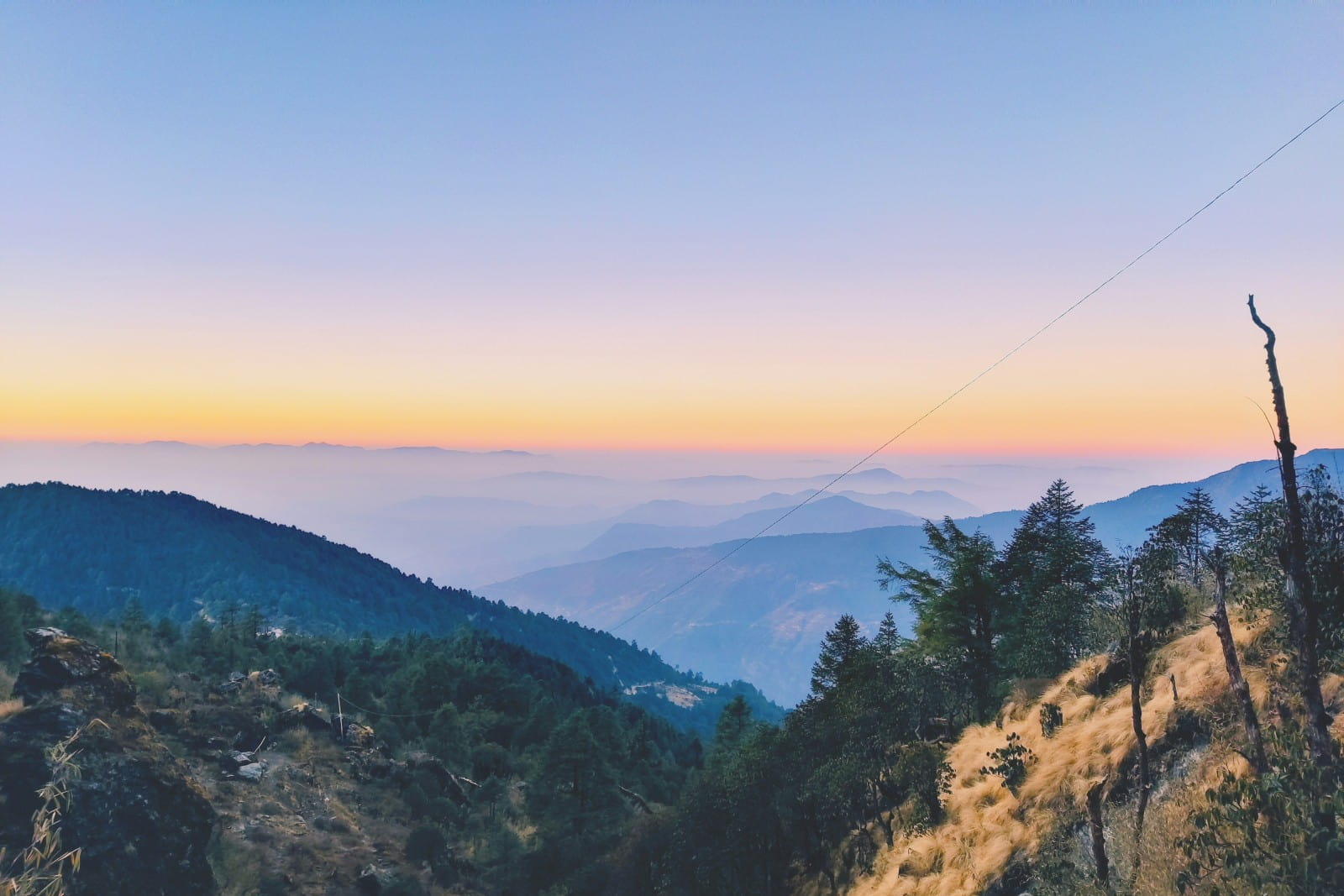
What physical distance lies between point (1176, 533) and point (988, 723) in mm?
12315

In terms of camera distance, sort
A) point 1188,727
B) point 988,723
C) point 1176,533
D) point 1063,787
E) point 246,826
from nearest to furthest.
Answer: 1. point 1188,727
2. point 1063,787
3. point 1176,533
4. point 988,723
5. point 246,826

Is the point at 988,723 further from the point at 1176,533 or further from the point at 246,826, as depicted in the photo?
the point at 246,826

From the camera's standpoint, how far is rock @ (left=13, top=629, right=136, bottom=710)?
117ft

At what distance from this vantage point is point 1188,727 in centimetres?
1773

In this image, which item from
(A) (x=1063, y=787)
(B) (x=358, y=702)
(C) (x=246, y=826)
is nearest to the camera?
(A) (x=1063, y=787)

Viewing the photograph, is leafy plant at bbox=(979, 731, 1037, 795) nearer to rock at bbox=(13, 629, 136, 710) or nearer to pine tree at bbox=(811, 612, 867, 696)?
pine tree at bbox=(811, 612, 867, 696)

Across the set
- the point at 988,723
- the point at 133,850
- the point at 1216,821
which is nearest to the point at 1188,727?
the point at 1216,821

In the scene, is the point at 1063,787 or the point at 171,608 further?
the point at 171,608

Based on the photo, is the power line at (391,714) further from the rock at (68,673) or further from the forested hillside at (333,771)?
the rock at (68,673)

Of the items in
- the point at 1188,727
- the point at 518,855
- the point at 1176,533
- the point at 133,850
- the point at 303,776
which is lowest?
the point at 518,855

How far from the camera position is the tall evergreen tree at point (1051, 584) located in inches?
1166

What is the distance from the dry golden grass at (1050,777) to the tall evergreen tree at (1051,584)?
2.76 metres

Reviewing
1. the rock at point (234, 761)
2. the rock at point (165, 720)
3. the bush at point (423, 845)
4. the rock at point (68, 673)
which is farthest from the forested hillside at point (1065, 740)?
the rock at point (165, 720)

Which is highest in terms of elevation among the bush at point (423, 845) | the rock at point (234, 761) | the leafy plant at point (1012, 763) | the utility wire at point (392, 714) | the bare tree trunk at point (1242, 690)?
the bare tree trunk at point (1242, 690)
